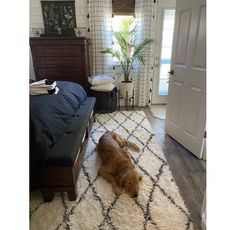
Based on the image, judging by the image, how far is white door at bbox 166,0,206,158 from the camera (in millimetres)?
1931

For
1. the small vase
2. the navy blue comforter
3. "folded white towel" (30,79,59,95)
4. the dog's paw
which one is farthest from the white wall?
the dog's paw

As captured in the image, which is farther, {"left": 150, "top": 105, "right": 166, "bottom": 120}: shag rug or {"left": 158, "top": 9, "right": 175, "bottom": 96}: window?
{"left": 158, "top": 9, "right": 175, "bottom": 96}: window

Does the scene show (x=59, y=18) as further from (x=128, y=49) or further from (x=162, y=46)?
(x=162, y=46)

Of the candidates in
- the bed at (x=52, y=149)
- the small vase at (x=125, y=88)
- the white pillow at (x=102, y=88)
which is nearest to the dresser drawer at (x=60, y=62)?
the white pillow at (x=102, y=88)

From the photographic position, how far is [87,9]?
3480 mm

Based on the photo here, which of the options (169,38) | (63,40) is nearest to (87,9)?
(63,40)

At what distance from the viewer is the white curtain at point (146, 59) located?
342 centimetres

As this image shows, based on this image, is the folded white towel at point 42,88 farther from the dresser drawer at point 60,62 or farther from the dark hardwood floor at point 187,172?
the dark hardwood floor at point 187,172

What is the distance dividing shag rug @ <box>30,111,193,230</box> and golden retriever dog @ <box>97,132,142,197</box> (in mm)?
64

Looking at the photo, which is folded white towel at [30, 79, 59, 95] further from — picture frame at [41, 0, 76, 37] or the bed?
picture frame at [41, 0, 76, 37]

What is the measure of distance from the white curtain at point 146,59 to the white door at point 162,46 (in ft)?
0.47

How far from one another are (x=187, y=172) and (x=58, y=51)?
2.87 metres
